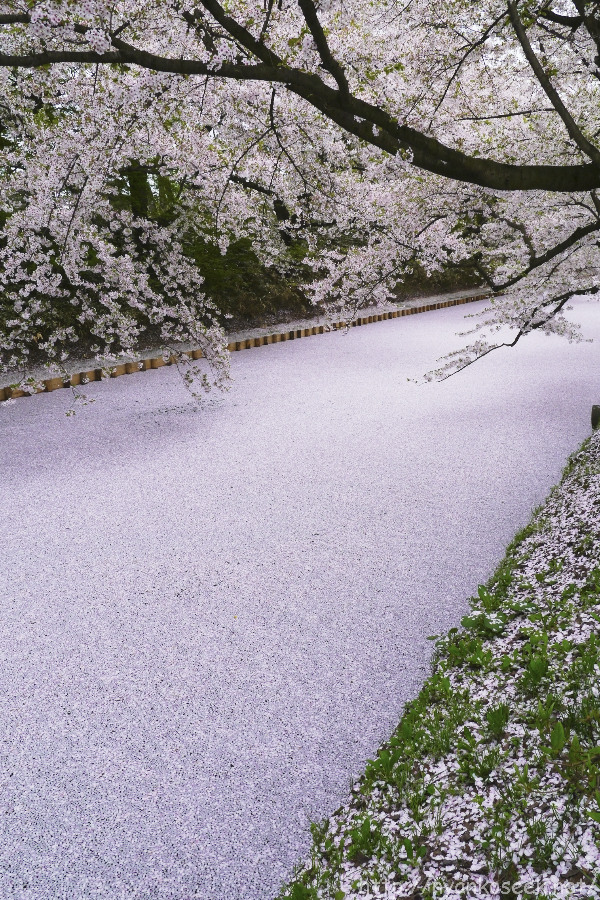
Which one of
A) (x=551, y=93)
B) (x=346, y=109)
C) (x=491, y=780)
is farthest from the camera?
(x=551, y=93)

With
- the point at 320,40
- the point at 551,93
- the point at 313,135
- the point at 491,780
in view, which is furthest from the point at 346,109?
the point at 313,135

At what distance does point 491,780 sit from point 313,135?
7099 millimetres

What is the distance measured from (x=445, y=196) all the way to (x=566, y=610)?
6.11 meters

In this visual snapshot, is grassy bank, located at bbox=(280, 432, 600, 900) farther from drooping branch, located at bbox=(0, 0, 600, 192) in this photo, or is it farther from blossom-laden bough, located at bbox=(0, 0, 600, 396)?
blossom-laden bough, located at bbox=(0, 0, 600, 396)

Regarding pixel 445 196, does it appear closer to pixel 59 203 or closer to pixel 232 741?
pixel 59 203

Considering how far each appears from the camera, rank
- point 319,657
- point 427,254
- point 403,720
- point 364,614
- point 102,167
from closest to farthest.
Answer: point 403,720
point 319,657
point 364,614
point 102,167
point 427,254

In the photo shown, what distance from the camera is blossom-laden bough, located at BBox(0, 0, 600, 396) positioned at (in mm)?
3671

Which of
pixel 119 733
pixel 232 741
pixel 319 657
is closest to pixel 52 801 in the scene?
pixel 119 733

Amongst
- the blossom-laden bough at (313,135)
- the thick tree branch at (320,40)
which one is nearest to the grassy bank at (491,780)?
the blossom-laden bough at (313,135)

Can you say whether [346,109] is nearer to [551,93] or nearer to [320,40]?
[320,40]

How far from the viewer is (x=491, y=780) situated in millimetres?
2135

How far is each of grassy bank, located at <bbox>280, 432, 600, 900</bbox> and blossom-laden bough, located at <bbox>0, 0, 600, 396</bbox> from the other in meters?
2.54

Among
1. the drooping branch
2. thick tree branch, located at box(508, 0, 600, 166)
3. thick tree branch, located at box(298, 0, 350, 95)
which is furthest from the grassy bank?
thick tree branch, located at box(298, 0, 350, 95)

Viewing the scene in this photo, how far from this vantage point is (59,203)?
750cm
